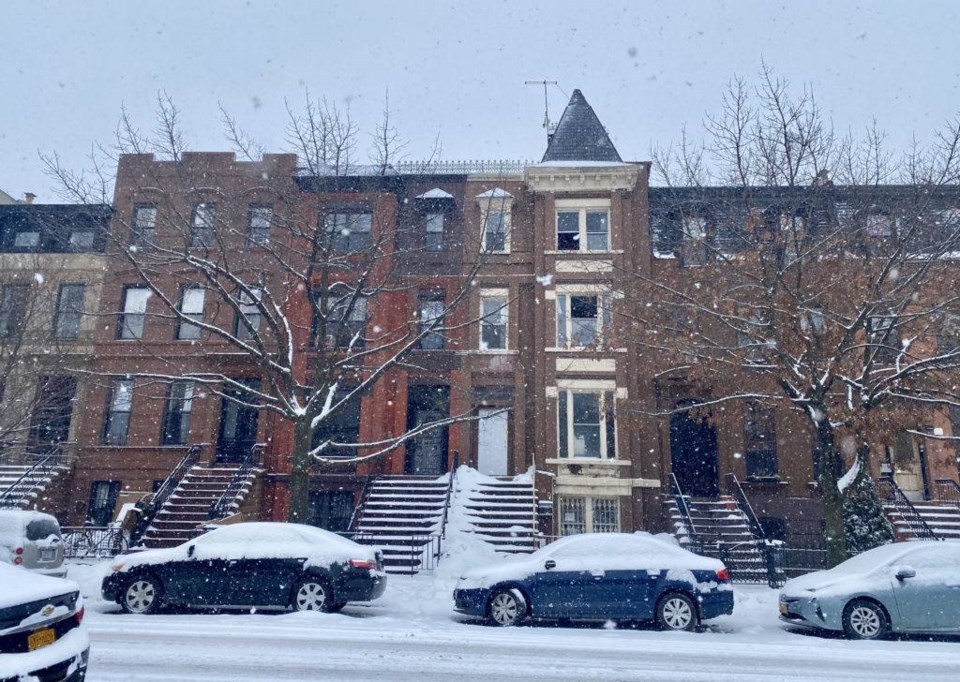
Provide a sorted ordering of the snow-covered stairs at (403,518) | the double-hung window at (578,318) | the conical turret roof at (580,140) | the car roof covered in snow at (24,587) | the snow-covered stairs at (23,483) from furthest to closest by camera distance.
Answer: the conical turret roof at (580,140)
the double-hung window at (578,318)
the snow-covered stairs at (23,483)
the snow-covered stairs at (403,518)
the car roof covered in snow at (24,587)

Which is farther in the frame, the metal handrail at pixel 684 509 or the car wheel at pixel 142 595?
the metal handrail at pixel 684 509

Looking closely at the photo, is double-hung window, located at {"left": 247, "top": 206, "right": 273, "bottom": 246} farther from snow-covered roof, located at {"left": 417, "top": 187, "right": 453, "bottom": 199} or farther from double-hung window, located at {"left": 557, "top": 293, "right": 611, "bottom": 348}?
double-hung window, located at {"left": 557, "top": 293, "right": 611, "bottom": 348}

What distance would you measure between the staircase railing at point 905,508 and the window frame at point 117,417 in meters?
23.8

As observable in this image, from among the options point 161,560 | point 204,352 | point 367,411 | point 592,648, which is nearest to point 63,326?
point 204,352

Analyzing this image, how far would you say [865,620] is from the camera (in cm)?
977

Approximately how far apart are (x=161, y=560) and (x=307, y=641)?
3996 millimetres

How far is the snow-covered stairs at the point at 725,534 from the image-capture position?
15.7m

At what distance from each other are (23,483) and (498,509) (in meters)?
14.6

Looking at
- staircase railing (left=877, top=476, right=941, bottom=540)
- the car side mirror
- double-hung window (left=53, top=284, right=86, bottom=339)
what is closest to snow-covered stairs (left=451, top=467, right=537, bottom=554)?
the car side mirror

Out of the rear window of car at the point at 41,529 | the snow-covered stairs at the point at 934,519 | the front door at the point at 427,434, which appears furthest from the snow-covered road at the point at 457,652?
the front door at the point at 427,434

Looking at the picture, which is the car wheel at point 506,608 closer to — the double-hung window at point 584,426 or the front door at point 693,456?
the double-hung window at point 584,426

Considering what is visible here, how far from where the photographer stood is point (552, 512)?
19609mm

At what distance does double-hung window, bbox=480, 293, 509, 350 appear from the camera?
22594 mm

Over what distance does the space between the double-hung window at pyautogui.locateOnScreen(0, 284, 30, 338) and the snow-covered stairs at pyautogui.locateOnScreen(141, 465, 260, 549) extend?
6188mm
